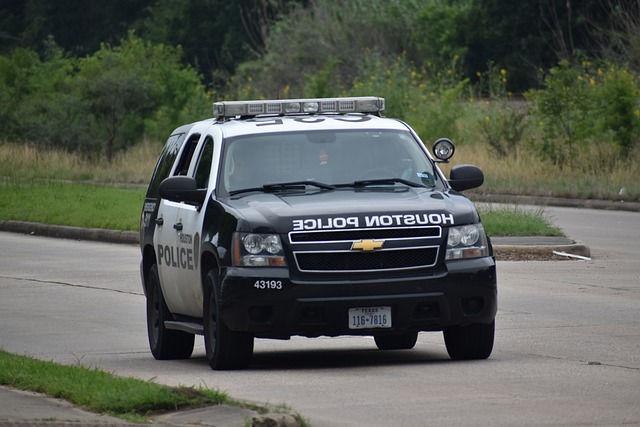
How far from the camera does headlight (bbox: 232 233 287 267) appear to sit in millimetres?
10008

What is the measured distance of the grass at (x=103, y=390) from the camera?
321 inches

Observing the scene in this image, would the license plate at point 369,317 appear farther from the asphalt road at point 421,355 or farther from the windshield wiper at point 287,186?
the windshield wiper at point 287,186

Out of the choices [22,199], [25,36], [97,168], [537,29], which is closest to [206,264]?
[22,199]

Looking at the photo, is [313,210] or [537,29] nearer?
[313,210]

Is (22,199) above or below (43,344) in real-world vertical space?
below

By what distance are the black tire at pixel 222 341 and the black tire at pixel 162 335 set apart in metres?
1.23

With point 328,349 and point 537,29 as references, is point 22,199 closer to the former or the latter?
→ point 328,349

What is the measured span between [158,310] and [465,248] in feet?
9.38

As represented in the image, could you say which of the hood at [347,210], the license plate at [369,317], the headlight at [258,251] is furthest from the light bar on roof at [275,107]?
the license plate at [369,317]

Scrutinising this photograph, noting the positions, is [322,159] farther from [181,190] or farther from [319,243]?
[319,243]

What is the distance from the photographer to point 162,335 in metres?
11.7

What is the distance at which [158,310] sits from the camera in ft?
39.2

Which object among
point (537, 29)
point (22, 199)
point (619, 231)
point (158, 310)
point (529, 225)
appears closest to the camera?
point (158, 310)

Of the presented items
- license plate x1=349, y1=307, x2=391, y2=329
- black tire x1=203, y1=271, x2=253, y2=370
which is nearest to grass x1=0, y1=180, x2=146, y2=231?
black tire x1=203, y1=271, x2=253, y2=370
